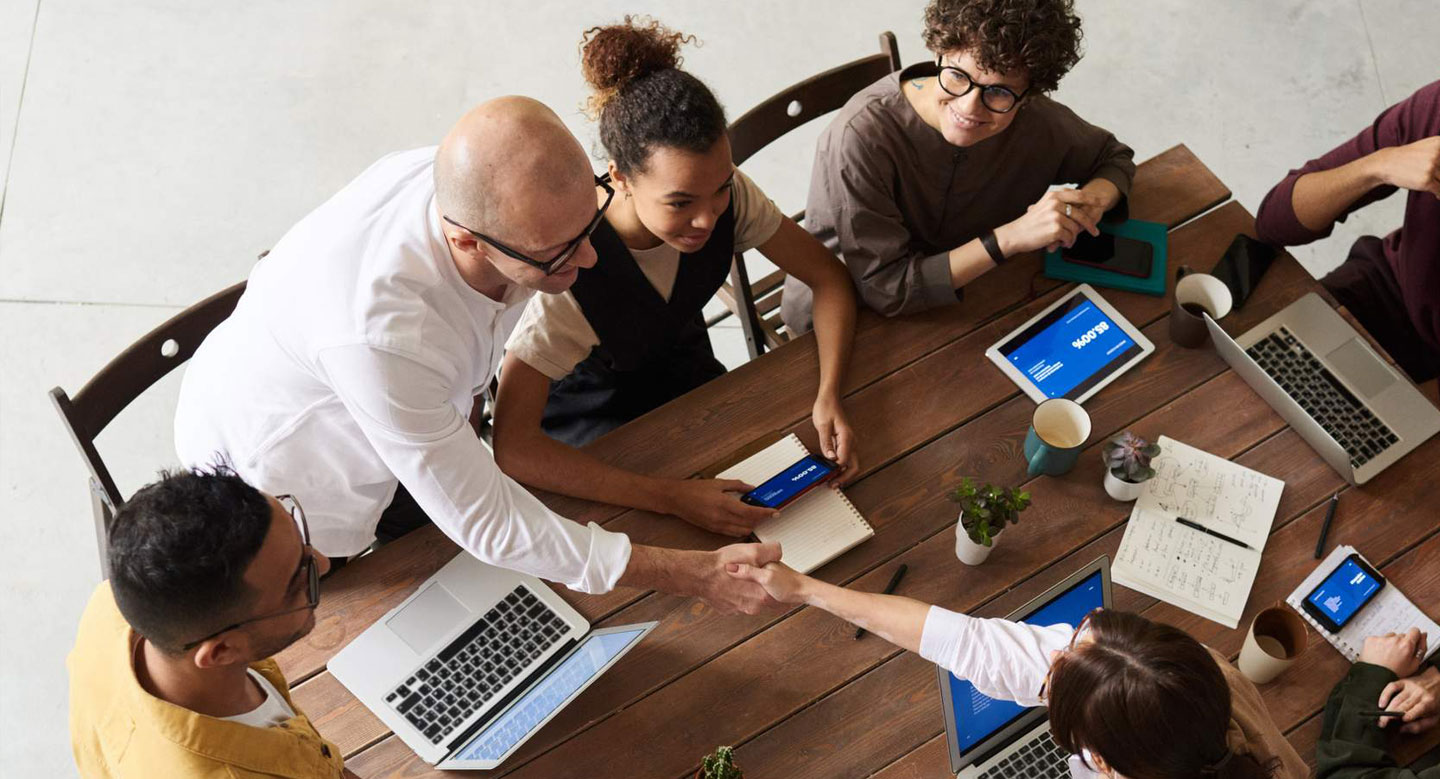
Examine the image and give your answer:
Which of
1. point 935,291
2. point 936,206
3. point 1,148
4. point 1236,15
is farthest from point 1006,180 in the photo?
point 1,148

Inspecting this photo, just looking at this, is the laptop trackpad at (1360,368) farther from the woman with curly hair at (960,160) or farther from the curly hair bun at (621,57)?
the curly hair bun at (621,57)

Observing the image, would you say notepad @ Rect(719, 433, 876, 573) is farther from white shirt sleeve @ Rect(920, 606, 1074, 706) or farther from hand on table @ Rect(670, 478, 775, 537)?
white shirt sleeve @ Rect(920, 606, 1074, 706)

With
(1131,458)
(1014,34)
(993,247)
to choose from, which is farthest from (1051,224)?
(1131,458)

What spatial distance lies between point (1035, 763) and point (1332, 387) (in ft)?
3.03

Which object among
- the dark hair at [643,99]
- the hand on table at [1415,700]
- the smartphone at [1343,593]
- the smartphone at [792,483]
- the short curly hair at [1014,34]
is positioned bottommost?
the hand on table at [1415,700]

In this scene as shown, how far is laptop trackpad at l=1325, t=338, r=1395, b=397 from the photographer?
2.04 metres

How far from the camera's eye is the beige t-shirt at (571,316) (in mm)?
1933

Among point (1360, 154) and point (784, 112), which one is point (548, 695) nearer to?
point (784, 112)

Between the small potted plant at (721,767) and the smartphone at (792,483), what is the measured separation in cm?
47

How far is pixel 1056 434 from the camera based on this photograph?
202 cm

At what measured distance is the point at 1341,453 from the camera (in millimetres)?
1933

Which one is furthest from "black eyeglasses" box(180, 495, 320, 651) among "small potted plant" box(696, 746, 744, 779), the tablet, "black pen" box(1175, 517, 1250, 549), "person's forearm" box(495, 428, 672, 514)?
"black pen" box(1175, 517, 1250, 549)

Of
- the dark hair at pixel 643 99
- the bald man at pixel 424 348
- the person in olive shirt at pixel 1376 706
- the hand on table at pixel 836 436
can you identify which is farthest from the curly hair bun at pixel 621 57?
the person in olive shirt at pixel 1376 706

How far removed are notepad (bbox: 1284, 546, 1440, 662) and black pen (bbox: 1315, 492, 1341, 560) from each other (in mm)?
28
